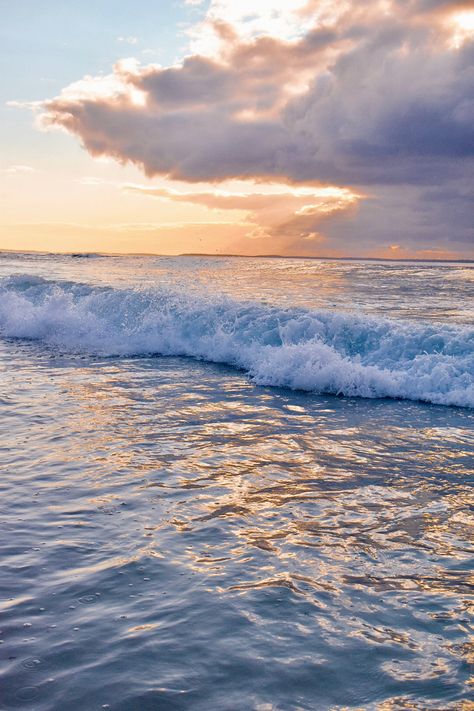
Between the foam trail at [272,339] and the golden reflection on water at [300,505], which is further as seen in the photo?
the foam trail at [272,339]

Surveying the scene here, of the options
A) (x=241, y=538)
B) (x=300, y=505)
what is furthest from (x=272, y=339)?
(x=241, y=538)

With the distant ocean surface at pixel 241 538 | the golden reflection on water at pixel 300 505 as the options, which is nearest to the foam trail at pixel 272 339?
the distant ocean surface at pixel 241 538

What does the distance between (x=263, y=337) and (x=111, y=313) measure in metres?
7.07

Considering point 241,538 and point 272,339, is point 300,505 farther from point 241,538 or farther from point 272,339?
point 272,339

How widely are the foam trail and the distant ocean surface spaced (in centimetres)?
10

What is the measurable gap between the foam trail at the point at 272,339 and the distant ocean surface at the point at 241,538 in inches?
3.9

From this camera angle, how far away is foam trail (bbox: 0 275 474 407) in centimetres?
1191

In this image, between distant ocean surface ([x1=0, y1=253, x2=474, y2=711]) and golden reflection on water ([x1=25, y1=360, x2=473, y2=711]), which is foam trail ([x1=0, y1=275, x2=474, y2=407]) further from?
golden reflection on water ([x1=25, y1=360, x2=473, y2=711])

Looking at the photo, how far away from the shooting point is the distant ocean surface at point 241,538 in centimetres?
336

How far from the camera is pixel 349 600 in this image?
4184 mm

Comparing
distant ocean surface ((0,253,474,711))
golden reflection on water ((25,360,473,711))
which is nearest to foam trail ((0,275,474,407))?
distant ocean surface ((0,253,474,711))

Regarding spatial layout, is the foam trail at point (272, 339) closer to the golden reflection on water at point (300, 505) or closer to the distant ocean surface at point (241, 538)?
the distant ocean surface at point (241, 538)

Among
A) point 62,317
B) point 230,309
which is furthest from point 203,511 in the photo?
point 62,317

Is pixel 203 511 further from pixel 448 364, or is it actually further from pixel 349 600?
pixel 448 364
